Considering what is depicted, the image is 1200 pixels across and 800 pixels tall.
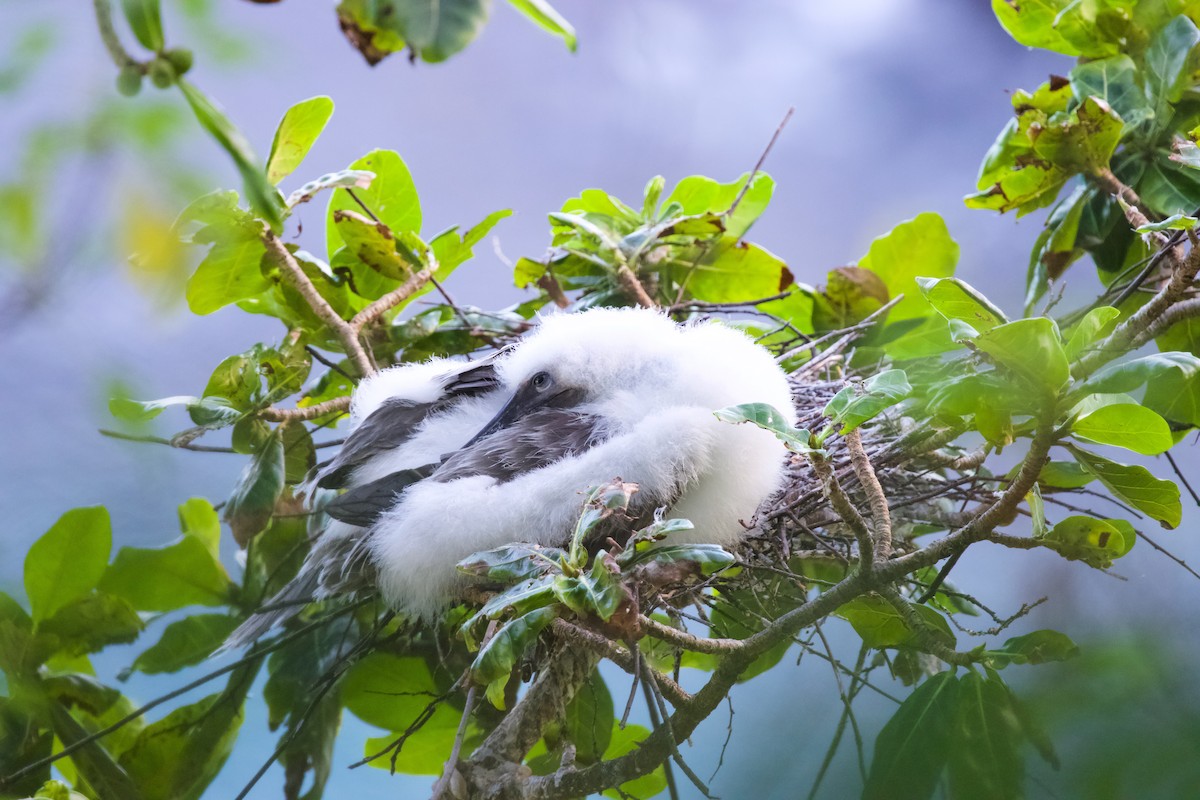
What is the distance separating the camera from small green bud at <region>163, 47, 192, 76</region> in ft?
0.99

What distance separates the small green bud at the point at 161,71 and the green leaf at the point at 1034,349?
57 centimetres

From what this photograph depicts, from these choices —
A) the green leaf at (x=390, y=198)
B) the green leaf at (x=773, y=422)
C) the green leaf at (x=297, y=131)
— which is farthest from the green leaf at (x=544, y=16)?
the green leaf at (x=390, y=198)

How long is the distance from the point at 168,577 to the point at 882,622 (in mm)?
851

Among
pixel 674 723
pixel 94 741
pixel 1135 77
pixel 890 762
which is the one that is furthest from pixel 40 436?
pixel 1135 77

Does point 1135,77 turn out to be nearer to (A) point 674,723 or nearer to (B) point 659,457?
(B) point 659,457

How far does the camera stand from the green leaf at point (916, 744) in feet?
2.66

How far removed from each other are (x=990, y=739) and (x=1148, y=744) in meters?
0.20

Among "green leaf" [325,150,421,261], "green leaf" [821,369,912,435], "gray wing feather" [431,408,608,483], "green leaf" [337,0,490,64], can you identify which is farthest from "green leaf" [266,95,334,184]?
"green leaf" [337,0,490,64]

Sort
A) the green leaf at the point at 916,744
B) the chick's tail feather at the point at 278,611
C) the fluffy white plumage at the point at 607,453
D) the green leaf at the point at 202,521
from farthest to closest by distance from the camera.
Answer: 1. the green leaf at the point at 202,521
2. the chick's tail feather at the point at 278,611
3. the fluffy white plumage at the point at 607,453
4. the green leaf at the point at 916,744

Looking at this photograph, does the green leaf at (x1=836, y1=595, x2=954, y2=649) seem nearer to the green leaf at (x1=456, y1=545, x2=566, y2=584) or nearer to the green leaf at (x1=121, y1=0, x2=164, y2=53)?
the green leaf at (x1=456, y1=545, x2=566, y2=584)

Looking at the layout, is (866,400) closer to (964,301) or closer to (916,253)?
(964,301)

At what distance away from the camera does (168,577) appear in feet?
3.95

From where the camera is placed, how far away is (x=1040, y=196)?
4.06ft

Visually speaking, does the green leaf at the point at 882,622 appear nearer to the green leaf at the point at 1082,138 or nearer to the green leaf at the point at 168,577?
the green leaf at the point at 1082,138
